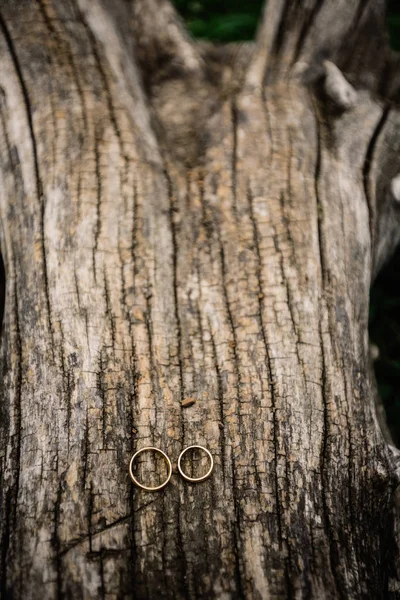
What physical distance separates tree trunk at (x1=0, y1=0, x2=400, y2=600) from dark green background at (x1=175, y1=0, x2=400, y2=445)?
791 millimetres

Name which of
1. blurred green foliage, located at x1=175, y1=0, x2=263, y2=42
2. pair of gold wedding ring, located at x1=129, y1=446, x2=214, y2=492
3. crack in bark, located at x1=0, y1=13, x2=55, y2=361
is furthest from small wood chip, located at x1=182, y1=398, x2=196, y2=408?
blurred green foliage, located at x1=175, y1=0, x2=263, y2=42

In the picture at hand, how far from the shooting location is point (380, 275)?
373cm

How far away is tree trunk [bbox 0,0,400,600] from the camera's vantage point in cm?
170

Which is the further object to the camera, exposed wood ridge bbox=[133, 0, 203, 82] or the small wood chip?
exposed wood ridge bbox=[133, 0, 203, 82]

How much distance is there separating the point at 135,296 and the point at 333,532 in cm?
126

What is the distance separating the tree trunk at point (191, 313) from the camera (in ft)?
5.57

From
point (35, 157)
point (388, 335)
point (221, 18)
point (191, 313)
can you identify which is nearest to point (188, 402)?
point (191, 313)

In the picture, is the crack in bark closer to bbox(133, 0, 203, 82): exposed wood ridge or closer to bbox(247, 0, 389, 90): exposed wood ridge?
bbox(133, 0, 203, 82): exposed wood ridge

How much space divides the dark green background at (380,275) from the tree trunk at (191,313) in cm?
79

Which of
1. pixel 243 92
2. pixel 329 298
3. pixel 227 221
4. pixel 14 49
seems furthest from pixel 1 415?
pixel 243 92

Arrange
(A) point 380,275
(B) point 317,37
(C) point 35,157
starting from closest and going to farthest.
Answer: (C) point 35,157
(B) point 317,37
(A) point 380,275

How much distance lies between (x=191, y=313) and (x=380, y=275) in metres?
2.18

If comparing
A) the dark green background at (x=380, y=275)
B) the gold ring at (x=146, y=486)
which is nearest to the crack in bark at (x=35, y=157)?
the gold ring at (x=146, y=486)

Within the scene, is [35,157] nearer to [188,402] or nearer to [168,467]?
[188,402]
